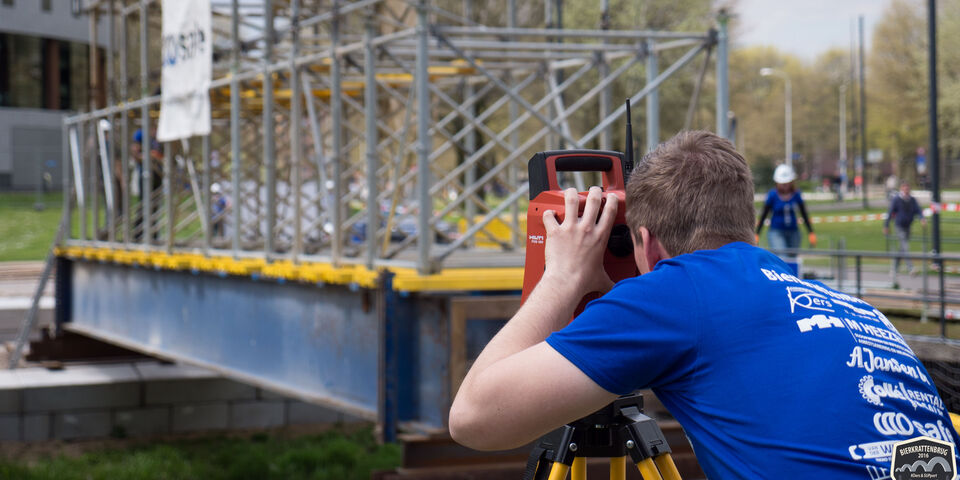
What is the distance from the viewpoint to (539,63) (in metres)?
9.77

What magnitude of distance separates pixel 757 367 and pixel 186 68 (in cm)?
765

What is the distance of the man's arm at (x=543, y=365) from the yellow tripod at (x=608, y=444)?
0.89 ft

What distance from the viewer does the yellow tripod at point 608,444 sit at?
2.28 meters

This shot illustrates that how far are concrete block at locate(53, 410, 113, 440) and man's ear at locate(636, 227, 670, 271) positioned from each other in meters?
10.5

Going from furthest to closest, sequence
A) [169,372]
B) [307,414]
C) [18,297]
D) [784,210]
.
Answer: [18,297], [784,210], [307,414], [169,372]

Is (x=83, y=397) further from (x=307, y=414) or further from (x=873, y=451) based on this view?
(x=873, y=451)

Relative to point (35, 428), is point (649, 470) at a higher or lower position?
higher

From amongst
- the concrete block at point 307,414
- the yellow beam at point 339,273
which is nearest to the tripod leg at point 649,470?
the yellow beam at point 339,273

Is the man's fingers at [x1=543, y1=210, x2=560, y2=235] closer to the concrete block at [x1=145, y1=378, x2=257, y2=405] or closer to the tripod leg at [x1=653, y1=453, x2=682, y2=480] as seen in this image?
the tripod leg at [x1=653, y1=453, x2=682, y2=480]

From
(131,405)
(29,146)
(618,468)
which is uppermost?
(29,146)

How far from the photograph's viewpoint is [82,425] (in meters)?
11.5

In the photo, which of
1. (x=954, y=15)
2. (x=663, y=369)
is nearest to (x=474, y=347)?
(x=663, y=369)

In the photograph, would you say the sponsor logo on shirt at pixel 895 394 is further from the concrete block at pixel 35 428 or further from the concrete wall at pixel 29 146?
the concrete wall at pixel 29 146

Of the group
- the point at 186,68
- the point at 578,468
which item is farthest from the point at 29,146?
the point at 578,468
